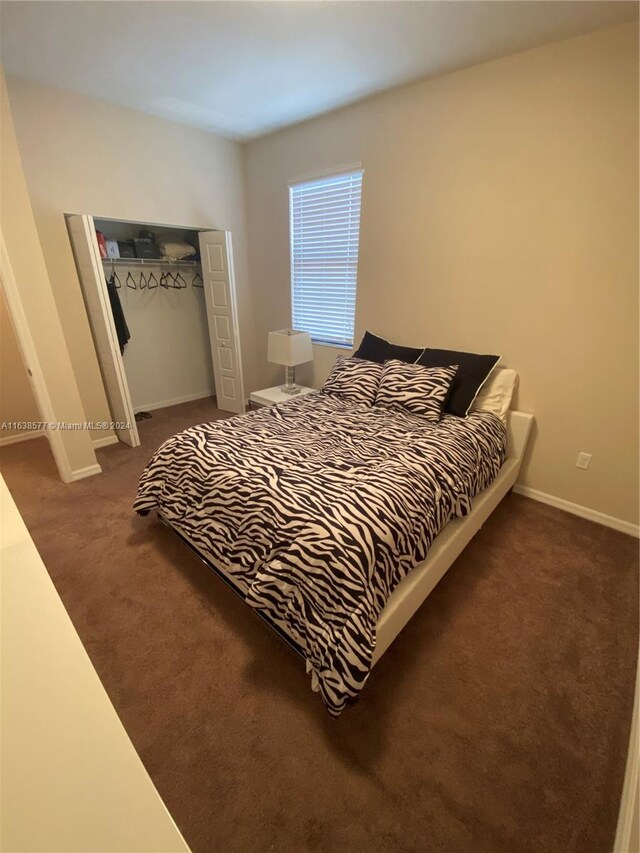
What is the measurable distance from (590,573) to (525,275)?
A: 6.04 feet

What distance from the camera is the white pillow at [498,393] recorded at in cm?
246

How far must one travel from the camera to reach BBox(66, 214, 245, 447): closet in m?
3.11

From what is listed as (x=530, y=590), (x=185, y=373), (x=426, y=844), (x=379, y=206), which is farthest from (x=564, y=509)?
(x=185, y=373)

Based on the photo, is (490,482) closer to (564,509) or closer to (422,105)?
(564,509)

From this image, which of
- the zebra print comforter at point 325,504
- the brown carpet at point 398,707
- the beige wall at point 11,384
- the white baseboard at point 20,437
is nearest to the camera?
the brown carpet at point 398,707

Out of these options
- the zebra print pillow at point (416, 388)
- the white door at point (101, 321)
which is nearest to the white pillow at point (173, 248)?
the white door at point (101, 321)

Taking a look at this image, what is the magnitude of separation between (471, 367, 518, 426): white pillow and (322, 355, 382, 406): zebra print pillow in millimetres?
716

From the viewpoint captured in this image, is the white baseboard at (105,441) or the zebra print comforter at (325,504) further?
the white baseboard at (105,441)

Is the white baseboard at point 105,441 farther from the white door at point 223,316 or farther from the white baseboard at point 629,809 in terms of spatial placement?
the white baseboard at point 629,809

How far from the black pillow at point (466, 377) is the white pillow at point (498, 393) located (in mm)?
95

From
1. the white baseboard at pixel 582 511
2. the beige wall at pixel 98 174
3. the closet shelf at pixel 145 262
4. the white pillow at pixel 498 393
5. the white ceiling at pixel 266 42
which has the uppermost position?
the white ceiling at pixel 266 42

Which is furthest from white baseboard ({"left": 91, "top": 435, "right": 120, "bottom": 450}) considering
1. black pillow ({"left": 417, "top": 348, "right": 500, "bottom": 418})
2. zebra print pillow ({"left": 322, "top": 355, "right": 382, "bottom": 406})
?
black pillow ({"left": 417, "top": 348, "right": 500, "bottom": 418})

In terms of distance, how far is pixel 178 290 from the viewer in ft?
13.3

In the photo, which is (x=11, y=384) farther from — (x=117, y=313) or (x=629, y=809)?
(x=629, y=809)
